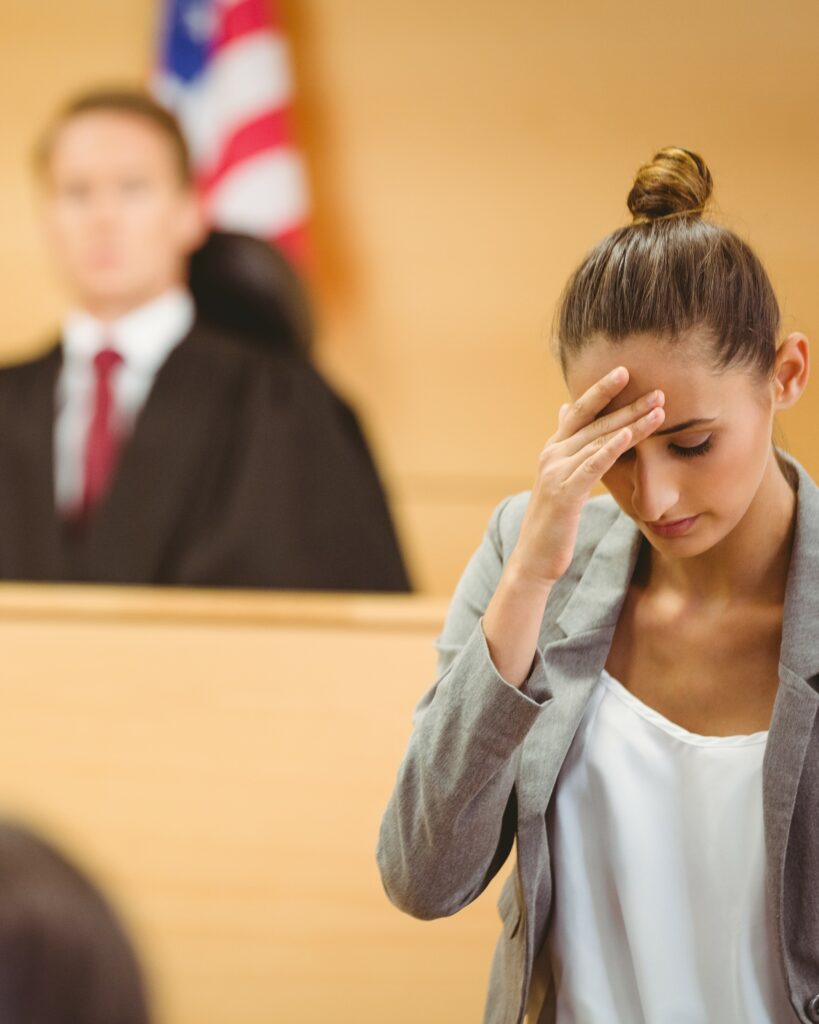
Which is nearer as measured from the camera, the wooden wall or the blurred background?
the blurred background

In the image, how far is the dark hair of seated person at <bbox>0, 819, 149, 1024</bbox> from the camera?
1.44ft

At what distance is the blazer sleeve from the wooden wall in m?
1.36

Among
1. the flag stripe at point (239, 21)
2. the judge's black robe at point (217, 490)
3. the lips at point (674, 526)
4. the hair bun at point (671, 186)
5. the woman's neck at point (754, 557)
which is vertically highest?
the flag stripe at point (239, 21)

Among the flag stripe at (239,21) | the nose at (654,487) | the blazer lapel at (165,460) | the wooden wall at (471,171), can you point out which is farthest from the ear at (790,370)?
the flag stripe at (239,21)

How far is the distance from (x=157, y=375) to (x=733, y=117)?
1.16 meters

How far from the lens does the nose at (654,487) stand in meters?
1.03

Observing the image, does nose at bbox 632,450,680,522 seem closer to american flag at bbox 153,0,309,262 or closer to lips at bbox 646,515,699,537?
lips at bbox 646,515,699,537

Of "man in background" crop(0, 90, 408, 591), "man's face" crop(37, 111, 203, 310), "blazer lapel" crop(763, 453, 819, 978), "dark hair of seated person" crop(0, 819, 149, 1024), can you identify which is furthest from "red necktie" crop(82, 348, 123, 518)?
"dark hair of seated person" crop(0, 819, 149, 1024)

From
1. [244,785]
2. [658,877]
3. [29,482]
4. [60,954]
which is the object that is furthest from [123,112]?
[60,954]

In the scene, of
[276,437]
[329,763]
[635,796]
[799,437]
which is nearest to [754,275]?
[635,796]

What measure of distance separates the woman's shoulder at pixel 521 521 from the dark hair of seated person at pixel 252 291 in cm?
132

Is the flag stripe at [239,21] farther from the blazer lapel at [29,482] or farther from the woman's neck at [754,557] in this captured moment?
the woman's neck at [754,557]

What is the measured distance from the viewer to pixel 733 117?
7.95 feet

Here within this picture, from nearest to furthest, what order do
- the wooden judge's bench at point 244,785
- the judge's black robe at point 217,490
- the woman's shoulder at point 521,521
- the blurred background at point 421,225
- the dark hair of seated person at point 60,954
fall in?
the dark hair of seated person at point 60,954 → the woman's shoulder at point 521,521 → the wooden judge's bench at point 244,785 → the blurred background at point 421,225 → the judge's black robe at point 217,490
